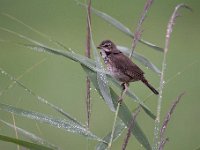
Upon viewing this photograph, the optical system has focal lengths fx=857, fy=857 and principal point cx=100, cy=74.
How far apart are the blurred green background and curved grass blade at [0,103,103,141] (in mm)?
1948

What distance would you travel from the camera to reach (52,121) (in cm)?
213

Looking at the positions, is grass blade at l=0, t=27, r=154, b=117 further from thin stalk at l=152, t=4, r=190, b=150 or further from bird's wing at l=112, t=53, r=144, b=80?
bird's wing at l=112, t=53, r=144, b=80

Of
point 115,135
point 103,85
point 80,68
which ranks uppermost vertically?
point 103,85

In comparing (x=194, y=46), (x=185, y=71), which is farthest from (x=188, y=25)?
(x=185, y=71)

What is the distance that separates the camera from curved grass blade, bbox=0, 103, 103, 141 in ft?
6.88

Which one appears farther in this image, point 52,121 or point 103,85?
point 103,85

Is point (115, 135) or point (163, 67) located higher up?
point (163, 67)

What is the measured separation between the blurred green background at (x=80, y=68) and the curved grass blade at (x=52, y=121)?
1.95 m

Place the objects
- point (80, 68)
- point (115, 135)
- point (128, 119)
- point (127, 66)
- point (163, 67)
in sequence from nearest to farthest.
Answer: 1. point (163, 67)
2. point (128, 119)
3. point (115, 135)
4. point (127, 66)
5. point (80, 68)

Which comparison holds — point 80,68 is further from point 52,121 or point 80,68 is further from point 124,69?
point 52,121

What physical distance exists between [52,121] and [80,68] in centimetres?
350

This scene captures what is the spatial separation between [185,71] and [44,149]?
11.6 feet

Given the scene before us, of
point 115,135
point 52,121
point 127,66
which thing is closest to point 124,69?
point 127,66

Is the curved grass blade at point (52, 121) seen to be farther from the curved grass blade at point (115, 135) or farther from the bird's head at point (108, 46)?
the bird's head at point (108, 46)
